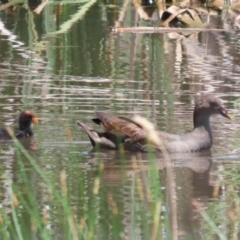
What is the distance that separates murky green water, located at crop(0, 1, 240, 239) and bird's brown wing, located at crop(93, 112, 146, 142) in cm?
21

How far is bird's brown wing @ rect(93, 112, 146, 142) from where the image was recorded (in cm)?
809

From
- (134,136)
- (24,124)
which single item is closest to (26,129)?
(24,124)

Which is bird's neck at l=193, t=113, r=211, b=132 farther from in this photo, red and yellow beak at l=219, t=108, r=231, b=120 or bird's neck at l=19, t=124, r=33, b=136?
bird's neck at l=19, t=124, r=33, b=136

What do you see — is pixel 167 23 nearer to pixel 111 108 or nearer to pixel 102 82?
pixel 102 82

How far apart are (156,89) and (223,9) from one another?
23.8 ft

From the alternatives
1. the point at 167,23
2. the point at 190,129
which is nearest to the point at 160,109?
the point at 190,129

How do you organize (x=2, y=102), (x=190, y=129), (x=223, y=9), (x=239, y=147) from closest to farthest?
(x=239, y=147), (x=190, y=129), (x=2, y=102), (x=223, y=9)

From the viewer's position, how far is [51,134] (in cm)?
821

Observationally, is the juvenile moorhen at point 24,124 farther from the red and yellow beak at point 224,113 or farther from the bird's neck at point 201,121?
the red and yellow beak at point 224,113

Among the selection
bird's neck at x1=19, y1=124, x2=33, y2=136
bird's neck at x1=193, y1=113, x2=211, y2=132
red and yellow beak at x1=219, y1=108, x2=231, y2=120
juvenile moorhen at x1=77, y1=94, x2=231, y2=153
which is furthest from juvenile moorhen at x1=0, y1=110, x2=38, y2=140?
red and yellow beak at x1=219, y1=108, x2=231, y2=120

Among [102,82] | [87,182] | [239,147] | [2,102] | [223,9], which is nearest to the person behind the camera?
[87,182]

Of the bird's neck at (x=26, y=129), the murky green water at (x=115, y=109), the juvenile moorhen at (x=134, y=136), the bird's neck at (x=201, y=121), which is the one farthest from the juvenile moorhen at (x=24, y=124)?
the bird's neck at (x=201, y=121)

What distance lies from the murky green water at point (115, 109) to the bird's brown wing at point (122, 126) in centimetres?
21

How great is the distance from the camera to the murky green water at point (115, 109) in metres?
5.34
